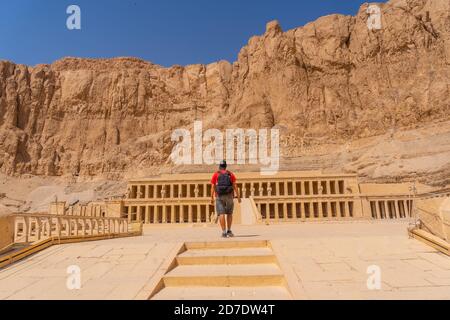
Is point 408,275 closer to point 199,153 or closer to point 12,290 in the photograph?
point 12,290

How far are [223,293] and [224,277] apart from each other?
0.42m

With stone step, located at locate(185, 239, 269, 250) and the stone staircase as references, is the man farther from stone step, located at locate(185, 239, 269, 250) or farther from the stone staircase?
the stone staircase

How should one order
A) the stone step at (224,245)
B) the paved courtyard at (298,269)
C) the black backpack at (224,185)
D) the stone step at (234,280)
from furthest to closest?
the black backpack at (224,185) < the stone step at (224,245) < the stone step at (234,280) < the paved courtyard at (298,269)

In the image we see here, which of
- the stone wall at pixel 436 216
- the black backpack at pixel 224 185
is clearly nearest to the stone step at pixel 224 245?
the black backpack at pixel 224 185

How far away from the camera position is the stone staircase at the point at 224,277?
16.3ft

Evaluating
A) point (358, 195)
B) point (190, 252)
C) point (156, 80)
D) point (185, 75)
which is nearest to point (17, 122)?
point (156, 80)

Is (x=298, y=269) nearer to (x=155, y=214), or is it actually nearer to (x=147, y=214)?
(x=155, y=214)

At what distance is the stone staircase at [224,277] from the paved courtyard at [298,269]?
0.19 metres

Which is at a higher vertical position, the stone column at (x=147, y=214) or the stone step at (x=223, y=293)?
the stone step at (x=223, y=293)

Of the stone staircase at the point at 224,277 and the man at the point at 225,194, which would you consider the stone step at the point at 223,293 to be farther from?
the man at the point at 225,194
